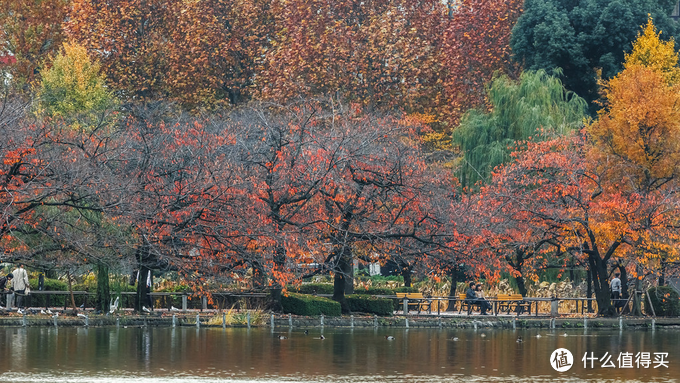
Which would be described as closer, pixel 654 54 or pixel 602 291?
pixel 602 291

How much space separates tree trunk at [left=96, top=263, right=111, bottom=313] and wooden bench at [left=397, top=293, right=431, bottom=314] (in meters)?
12.0

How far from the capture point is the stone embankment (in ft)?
118

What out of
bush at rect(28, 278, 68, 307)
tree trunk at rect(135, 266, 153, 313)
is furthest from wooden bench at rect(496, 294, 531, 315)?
bush at rect(28, 278, 68, 307)

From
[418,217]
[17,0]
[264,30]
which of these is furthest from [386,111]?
[17,0]

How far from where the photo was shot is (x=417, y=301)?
42.8 meters

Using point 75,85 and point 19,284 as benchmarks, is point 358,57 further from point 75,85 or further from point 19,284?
point 19,284

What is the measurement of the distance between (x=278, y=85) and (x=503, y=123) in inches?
636

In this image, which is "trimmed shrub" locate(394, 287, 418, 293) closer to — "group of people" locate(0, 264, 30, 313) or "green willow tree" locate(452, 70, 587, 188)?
"green willow tree" locate(452, 70, 587, 188)

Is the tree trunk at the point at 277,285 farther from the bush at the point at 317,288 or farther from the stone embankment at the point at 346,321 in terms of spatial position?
the bush at the point at 317,288

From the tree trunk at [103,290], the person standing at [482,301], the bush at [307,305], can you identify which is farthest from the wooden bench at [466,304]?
the tree trunk at [103,290]

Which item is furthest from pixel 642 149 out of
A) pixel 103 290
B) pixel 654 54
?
pixel 103 290

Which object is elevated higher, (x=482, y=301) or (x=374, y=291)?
(x=374, y=291)

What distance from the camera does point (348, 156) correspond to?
1441 inches

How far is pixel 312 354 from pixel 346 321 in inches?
429
